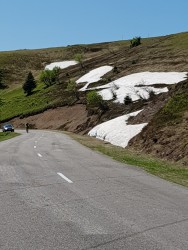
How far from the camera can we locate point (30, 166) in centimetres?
1689

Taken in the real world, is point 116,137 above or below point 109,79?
below

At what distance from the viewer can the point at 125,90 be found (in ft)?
210

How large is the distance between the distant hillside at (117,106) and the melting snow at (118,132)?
1.41m

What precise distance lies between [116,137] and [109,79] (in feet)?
150

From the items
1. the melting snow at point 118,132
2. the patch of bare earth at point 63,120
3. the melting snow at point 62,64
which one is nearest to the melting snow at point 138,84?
the patch of bare earth at point 63,120

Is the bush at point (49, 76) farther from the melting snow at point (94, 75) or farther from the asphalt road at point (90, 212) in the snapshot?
the asphalt road at point (90, 212)

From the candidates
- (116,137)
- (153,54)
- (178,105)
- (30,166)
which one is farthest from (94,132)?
(153,54)

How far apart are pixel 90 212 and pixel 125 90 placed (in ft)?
184

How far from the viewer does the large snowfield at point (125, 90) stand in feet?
116

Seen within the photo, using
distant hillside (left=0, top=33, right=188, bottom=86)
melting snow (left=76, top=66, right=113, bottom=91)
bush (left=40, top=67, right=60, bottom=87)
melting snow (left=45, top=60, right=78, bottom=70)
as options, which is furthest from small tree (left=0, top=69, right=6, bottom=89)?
melting snow (left=76, top=66, right=113, bottom=91)

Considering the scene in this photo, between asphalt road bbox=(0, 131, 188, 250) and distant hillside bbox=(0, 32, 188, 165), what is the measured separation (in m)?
8.70

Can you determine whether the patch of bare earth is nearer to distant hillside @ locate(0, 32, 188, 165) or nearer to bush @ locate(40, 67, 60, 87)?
distant hillside @ locate(0, 32, 188, 165)

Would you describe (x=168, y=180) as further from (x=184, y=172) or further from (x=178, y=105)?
(x=178, y=105)

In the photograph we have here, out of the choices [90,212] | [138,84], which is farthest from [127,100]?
[90,212]
